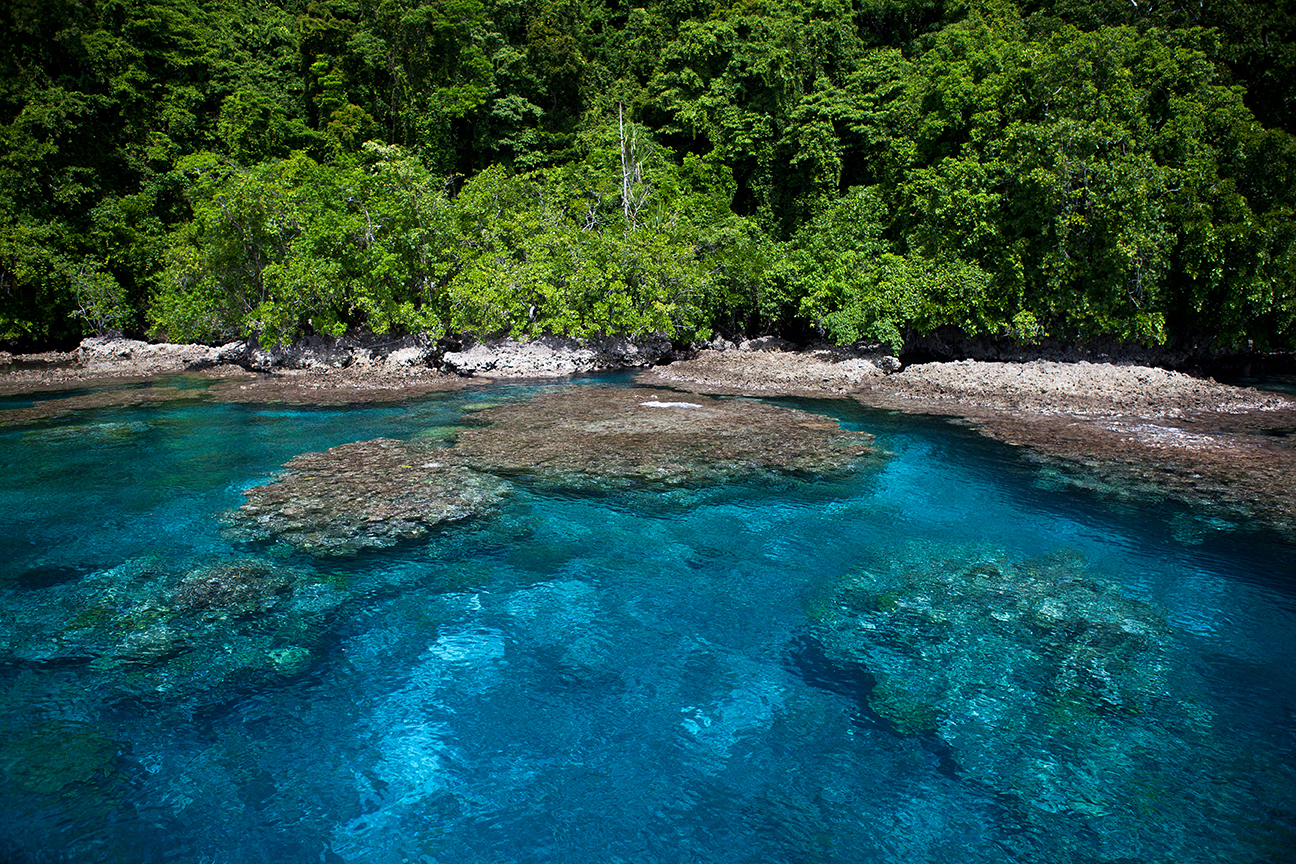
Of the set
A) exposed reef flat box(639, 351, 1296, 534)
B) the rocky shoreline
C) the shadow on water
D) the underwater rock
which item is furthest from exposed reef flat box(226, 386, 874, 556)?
the shadow on water

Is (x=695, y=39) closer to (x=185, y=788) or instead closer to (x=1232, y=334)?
(x=1232, y=334)

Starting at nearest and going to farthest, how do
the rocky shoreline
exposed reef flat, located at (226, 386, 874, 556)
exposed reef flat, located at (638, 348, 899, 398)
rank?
exposed reef flat, located at (226, 386, 874, 556)
the rocky shoreline
exposed reef flat, located at (638, 348, 899, 398)

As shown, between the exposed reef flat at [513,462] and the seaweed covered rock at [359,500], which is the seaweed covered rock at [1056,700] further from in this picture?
the seaweed covered rock at [359,500]

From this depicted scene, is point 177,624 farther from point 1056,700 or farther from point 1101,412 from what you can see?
point 1101,412

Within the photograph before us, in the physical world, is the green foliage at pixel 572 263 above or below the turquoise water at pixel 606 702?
above

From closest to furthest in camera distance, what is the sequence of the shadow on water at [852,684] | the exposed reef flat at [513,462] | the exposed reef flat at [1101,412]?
the shadow on water at [852,684] → the exposed reef flat at [513,462] → the exposed reef flat at [1101,412]

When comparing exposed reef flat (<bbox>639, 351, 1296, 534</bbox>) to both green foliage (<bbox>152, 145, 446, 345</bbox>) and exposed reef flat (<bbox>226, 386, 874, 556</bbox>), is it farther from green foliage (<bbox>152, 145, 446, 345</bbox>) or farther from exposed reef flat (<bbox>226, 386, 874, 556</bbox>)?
green foliage (<bbox>152, 145, 446, 345</bbox>)

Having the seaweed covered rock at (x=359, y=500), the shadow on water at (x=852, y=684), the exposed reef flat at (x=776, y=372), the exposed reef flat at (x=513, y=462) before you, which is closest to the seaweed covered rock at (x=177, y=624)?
the seaweed covered rock at (x=359, y=500)
